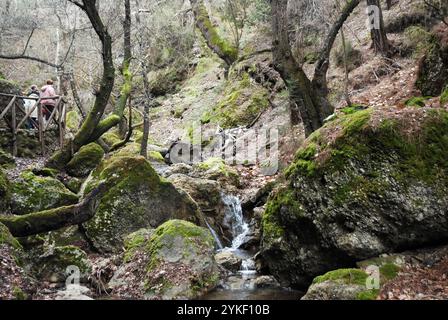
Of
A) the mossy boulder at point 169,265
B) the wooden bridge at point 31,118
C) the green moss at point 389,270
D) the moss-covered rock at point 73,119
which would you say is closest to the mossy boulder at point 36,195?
the mossy boulder at point 169,265

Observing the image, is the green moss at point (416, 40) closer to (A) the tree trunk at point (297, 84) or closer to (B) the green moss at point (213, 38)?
(A) the tree trunk at point (297, 84)

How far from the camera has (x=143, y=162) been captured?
9.54 meters

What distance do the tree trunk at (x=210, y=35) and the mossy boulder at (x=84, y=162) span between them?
981cm

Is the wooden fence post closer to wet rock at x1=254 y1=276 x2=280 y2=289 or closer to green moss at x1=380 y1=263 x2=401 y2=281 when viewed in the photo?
wet rock at x1=254 y1=276 x2=280 y2=289

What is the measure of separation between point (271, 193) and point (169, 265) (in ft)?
8.38

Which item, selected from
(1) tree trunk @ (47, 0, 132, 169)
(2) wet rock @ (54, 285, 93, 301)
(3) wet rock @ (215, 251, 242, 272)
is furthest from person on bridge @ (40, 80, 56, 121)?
(2) wet rock @ (54, 285, 93, 301)

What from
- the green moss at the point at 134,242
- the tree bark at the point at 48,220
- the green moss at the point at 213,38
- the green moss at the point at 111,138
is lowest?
the green moss at the point at 134,242

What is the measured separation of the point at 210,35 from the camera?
19.9 metres

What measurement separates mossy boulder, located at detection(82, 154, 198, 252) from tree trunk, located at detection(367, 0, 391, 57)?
925 centimetres

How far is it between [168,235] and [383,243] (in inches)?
139

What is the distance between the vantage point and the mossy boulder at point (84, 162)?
11820 millimetres

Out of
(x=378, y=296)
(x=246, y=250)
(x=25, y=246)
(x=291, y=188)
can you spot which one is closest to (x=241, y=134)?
(x=246, y=250)

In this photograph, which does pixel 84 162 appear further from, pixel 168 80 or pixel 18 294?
pixel 168 80
